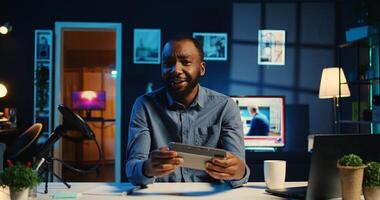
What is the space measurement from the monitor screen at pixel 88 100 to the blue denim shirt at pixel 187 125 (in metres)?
5.51

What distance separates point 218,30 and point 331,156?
382 centimetres

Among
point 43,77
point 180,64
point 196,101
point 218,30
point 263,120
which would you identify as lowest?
point 263,120

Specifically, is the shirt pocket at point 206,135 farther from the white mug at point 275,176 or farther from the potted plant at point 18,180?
the potted plant at point 18,180

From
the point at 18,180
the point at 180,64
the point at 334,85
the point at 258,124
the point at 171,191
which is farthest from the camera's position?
the point at 258,124

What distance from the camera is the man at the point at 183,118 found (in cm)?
156

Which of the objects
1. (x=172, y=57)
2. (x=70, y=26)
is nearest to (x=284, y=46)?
(x=70, y=26)

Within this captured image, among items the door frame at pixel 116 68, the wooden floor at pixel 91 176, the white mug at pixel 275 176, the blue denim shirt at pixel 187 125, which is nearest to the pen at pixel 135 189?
the blue denim shirt at pixel 187 125

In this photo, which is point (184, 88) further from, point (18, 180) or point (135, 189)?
point (18, 180)

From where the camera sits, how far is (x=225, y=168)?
4.43ft

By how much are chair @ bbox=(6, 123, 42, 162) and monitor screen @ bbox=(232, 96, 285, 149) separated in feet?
7.08

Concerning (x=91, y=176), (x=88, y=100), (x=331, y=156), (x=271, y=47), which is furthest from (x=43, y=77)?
(x=331, y=156)

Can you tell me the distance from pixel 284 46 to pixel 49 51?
2.88m

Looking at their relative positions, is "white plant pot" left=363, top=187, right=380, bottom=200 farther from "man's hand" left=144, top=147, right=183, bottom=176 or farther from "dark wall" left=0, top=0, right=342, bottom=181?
"dark wall" left=0, top=0, right=342, bottom=181

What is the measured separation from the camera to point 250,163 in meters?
3.54
